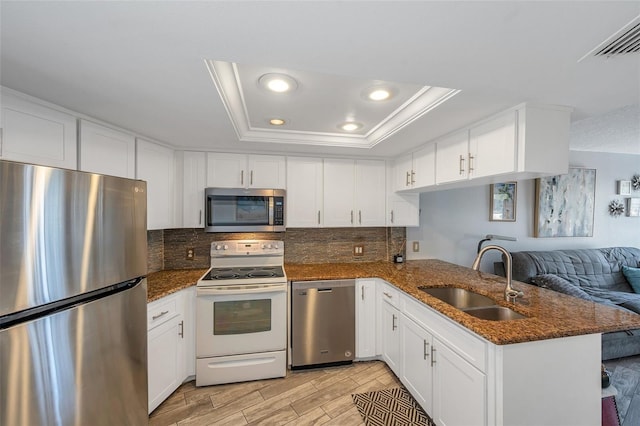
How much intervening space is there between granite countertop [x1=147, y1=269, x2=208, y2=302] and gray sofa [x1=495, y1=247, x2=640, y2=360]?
354cm

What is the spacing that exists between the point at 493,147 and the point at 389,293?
1470 mm

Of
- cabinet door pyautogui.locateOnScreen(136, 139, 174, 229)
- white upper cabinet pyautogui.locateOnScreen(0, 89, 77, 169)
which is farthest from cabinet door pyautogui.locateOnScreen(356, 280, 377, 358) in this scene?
white upper cabinet pyautogui.locateOnScreen(0, 89, 77, 169)

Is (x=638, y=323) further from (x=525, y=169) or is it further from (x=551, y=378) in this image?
(x=525, y=169)

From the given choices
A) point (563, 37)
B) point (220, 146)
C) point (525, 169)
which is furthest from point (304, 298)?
point (563, 37)

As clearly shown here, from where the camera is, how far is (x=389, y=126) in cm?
216

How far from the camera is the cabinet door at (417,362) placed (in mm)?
1826

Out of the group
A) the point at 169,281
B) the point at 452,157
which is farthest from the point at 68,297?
the point at 452,157

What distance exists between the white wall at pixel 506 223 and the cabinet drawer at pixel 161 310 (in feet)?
8.57

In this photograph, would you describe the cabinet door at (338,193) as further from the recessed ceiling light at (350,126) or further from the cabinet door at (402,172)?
the recessed ceiling light at (350,126)

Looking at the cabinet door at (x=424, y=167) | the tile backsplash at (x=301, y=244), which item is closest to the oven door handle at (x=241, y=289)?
the tile backsplash at (x=301, y=244)

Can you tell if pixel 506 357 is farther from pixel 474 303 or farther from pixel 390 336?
pixel 390 336

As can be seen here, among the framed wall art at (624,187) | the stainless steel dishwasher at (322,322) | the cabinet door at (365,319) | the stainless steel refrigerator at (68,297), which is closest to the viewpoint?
the stainless steel refrigerator at (68,297)

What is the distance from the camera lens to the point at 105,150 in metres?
1.86

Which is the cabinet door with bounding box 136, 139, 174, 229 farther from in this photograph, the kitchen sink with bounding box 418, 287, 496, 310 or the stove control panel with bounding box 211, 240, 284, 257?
the kitchen sink with bounding box 418, 287, 496, 310
